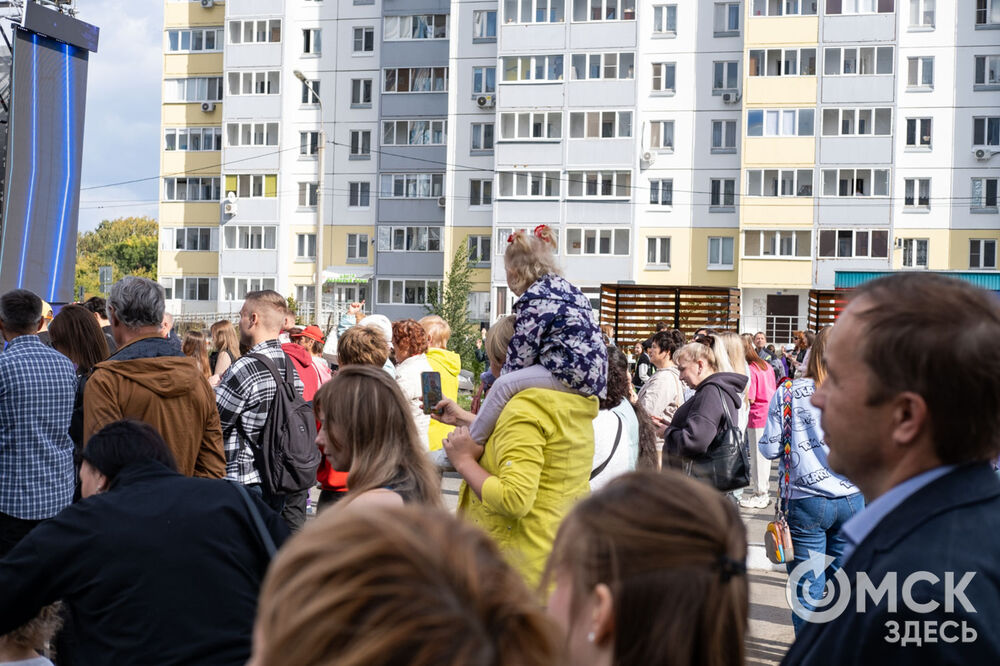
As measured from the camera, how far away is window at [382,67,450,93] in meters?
54.5

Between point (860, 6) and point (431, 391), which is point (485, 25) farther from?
point (431, 391)

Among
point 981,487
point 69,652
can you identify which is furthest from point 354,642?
point 69,652

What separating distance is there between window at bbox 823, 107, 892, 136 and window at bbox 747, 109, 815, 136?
2.54ft

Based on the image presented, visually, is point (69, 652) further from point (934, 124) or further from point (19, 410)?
point (934, 124)

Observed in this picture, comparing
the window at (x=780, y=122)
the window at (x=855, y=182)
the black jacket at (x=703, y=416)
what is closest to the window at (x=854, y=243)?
the window at (x=855, y=182)

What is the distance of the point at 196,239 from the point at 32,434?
179 ft

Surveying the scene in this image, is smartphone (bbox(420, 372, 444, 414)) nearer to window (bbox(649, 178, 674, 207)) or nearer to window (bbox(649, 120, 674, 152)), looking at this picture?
window (bbox(649, 178, 674, 207))

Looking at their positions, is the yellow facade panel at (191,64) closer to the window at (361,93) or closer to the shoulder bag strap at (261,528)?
the window at (361,93)

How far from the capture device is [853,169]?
47.2 metres

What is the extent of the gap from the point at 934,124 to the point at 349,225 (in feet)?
94.4

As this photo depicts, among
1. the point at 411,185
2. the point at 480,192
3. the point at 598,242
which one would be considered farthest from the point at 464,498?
the point at 411,185

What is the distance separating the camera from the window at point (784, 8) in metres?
47.8

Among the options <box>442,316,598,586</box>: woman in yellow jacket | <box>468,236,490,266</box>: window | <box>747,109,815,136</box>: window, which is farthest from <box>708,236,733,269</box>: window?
<box>442,316,598,586</box>: woman in yellow jacket

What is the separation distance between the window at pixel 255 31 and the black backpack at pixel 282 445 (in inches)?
2084
